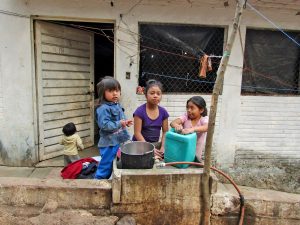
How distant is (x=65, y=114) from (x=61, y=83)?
0.61m

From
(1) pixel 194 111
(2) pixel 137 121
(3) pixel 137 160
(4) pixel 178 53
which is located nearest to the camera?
(3) pixel 137 160

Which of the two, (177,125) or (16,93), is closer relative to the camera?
(177,125)

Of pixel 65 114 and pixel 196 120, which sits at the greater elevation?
pixel 196 120

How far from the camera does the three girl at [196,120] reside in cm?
314

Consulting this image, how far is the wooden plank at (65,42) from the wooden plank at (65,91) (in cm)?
82

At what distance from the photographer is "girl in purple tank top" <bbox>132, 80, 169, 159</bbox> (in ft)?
10.7

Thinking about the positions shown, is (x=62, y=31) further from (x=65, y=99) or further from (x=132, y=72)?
(x=132, y=72)

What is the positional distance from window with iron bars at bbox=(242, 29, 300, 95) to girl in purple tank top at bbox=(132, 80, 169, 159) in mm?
2612

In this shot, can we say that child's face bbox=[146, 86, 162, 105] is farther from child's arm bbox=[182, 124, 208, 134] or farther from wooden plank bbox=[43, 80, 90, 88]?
wooden plank bbox=[43, 80, 90, 88]

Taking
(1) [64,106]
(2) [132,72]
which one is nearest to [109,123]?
(2) [132,72]

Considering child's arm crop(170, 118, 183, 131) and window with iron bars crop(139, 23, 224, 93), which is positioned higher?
window with iron bars crop(139, 23, 224, 93)

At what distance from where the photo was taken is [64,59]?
5195mm

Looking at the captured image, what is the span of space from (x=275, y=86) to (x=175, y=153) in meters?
3.47

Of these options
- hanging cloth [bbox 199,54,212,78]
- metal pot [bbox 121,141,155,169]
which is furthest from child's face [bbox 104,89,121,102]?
hanging cloth [bbox 199,54,212,78]
